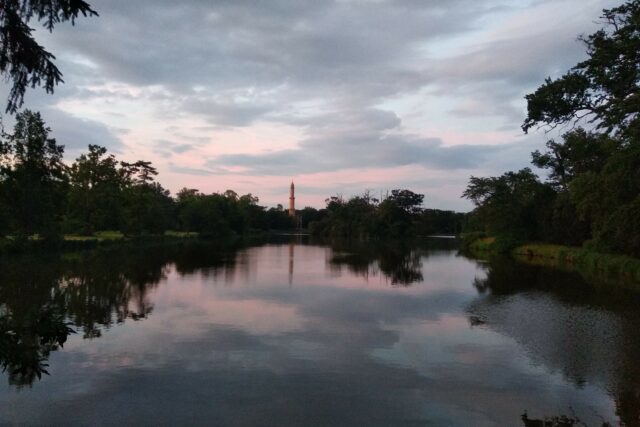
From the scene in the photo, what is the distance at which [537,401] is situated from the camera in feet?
30.1

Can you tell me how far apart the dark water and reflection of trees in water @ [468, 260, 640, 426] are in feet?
0.21

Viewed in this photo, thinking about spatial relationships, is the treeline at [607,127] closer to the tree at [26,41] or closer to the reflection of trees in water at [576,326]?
the reflection of trees in water at [576,326]

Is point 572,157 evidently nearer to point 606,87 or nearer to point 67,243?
point 606,87

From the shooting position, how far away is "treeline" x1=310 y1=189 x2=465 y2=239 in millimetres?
110688

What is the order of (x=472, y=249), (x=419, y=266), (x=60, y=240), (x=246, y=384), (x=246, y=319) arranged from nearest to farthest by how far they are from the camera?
(x=246, y=384) → (x=246, y=319) → (x=419, y=266) → (x=60, y=240) → (x=472, y=249)

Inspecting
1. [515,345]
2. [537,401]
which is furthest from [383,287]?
[537,401]

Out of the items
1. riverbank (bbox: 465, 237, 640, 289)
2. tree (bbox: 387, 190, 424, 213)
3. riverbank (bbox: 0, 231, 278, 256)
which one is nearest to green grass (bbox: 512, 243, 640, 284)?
riverbank (bbox: 465, 237, 640, 289)

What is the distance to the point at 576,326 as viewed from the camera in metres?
15.7

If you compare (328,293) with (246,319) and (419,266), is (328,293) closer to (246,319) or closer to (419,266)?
(246,319)

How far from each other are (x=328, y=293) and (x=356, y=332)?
343 inches

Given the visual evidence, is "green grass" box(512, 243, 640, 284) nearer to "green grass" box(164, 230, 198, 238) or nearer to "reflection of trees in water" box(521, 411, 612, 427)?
"reflection of trees in water" box(521, 411, 612, 427)

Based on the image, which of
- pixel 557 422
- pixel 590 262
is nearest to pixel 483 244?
pixel 590 262

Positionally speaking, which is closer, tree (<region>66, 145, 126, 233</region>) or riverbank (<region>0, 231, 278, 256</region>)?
riverbank (<region>0, 231, 278, 256</region>)

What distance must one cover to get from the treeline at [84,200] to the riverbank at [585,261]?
34558 millimetres
